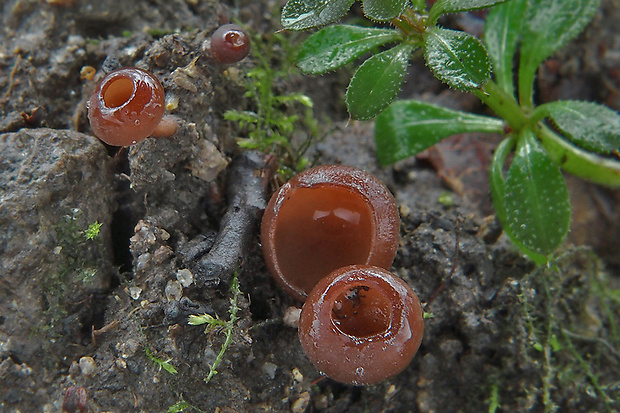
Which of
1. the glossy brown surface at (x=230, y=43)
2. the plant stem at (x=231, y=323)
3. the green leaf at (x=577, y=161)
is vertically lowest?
the plant stem at (x=231, y=323)

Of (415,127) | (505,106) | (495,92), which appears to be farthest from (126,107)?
(505,106)

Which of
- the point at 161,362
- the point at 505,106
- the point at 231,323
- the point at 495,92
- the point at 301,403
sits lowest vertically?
the point at 301,403

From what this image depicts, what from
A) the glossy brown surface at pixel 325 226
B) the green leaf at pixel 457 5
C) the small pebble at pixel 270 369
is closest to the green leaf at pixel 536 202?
the glossy brown surface at pixel 325 226

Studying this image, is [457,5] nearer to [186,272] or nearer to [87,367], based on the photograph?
[186,272]

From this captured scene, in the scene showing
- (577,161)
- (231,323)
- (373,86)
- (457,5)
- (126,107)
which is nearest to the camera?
(126,107)

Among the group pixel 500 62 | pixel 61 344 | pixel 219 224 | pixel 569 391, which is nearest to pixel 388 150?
pixel 500 62

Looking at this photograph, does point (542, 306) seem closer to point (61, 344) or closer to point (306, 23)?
point (306, 23)

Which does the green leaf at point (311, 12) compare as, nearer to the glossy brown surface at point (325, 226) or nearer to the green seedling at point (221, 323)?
the glossy brown surface at point (325, 226)

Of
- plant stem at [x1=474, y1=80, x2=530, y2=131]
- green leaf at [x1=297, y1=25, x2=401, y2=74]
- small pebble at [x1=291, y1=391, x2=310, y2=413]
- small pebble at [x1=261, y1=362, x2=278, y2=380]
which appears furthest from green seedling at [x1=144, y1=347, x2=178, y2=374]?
plant stem at [x1=474, y1=80, x2=530, y2=131]
